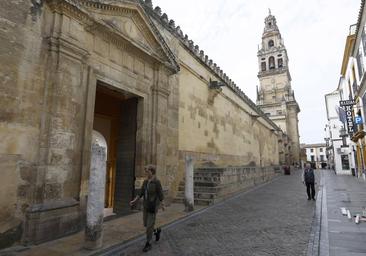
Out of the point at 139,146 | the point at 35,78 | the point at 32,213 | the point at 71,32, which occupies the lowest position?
the point at 32,213

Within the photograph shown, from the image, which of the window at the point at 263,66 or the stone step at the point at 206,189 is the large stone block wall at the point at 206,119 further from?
the window at the point at 263,66

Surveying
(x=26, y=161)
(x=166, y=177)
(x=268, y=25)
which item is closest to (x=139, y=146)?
(x=166, y=177)

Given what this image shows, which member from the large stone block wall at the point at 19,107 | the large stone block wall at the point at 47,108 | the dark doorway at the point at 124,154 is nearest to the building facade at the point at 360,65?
the dark doorway at the point at 124,154

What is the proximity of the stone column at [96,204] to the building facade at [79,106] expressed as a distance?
0.94 m

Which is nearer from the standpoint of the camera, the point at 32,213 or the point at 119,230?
the point at 32,213

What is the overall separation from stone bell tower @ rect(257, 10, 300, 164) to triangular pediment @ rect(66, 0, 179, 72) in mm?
38335

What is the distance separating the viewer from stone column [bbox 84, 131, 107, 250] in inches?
154

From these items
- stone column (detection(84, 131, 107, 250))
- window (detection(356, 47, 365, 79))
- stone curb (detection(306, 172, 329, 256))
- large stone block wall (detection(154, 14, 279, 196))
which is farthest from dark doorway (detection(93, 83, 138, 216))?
window (detection(356, 47, 365, 79))

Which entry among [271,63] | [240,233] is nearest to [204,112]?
[240,233]

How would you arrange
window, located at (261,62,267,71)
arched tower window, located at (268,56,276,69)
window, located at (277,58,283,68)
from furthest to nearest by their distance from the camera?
window, located at (261,62,267,71), arched tower window, located at (268,56,276,69), window, located at (277,58,283,68)

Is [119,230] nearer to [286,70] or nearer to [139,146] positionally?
[139,146]

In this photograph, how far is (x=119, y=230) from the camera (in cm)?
505

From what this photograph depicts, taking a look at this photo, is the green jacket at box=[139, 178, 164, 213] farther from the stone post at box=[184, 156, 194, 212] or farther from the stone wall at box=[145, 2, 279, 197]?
the stone wall at box=[145, 2, 279, 197]

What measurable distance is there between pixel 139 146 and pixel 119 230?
2.93 meters
